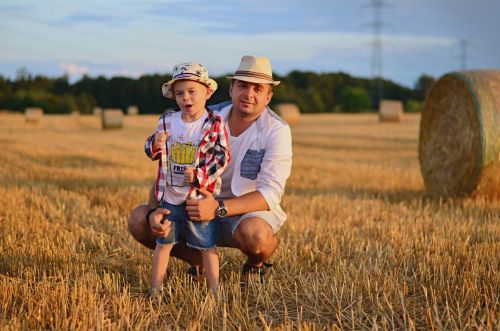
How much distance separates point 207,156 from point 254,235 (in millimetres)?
592

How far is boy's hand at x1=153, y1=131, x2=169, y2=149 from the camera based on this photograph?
4.12m

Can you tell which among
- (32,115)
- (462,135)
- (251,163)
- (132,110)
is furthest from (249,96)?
(132,110)

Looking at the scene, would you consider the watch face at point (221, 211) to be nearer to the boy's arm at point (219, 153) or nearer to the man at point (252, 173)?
the man at point (252, 173)

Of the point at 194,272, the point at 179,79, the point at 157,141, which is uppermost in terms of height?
the point at 179,79

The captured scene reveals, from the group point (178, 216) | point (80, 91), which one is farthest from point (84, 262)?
point (80, 91)

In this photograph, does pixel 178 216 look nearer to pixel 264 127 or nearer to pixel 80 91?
pixel 264 127

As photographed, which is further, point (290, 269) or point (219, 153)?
point (290, 269)

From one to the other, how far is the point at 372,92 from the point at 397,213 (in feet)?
223

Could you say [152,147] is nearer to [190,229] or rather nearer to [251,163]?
[190,229]

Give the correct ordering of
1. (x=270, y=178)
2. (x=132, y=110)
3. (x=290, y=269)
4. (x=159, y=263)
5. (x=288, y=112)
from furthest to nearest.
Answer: (x=132, y=110), (x=288, y=112), (x=290, y=269), (x=270, y=178), (x=159, y=263)

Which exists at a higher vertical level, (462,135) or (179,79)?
(179,79)

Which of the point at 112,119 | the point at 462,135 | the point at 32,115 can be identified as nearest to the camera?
the point at 462,135

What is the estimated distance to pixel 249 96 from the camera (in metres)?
4.46

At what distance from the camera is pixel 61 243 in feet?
18.4
